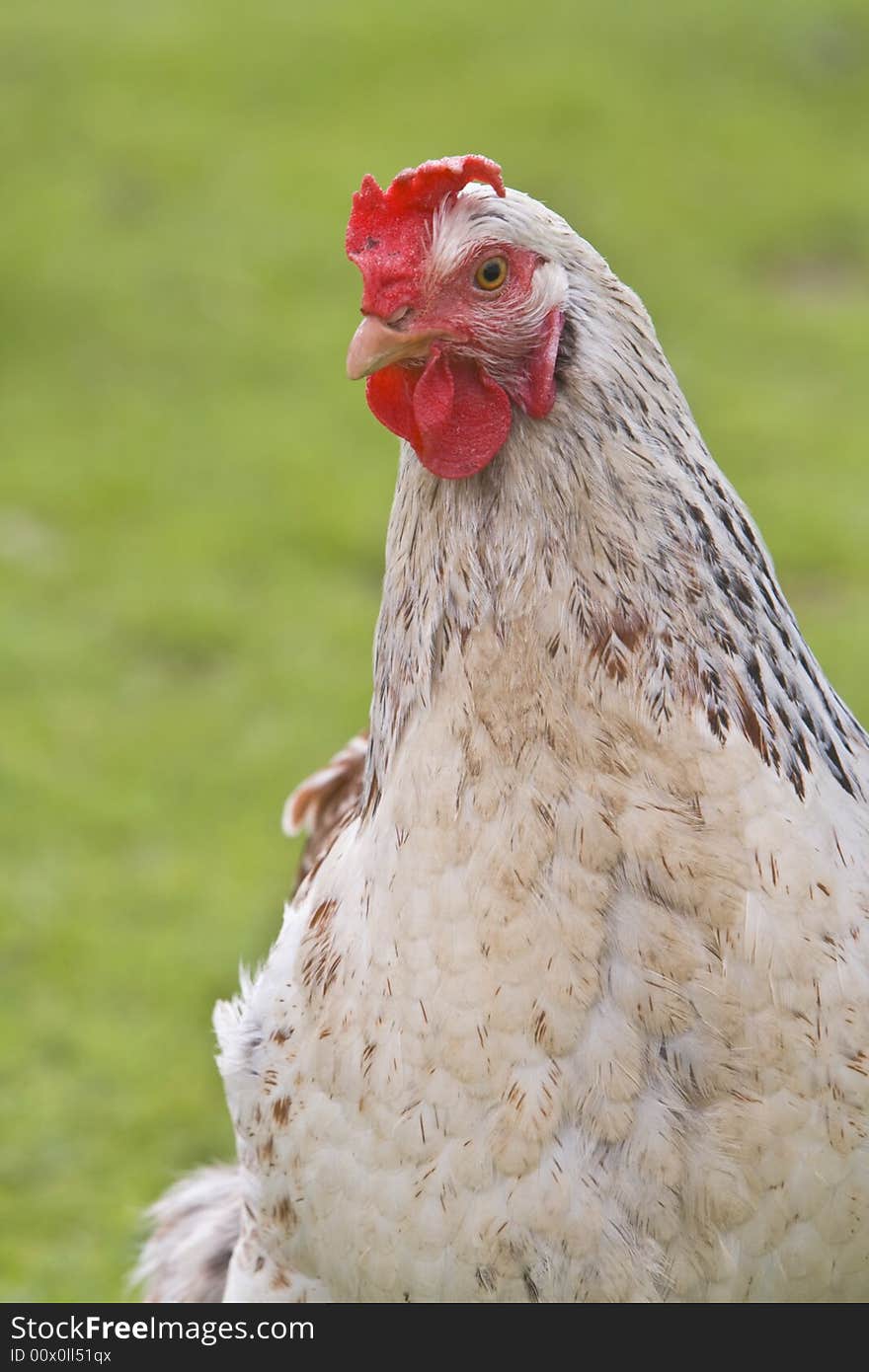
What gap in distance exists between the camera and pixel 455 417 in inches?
90.2

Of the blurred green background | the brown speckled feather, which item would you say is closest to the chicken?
the brown speckled feather

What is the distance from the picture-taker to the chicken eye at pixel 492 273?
7.51 ft

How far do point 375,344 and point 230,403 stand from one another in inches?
234

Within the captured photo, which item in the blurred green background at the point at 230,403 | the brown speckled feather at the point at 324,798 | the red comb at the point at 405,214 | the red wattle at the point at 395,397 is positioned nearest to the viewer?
the red comb at the point at 405,214

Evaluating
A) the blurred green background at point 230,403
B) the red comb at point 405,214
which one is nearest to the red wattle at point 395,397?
the red comb at point 405,214

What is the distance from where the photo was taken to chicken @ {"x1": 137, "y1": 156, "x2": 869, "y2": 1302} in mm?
2314

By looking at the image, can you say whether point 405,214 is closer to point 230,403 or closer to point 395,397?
point 395,397

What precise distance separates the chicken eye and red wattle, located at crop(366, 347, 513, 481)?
0.36 feet

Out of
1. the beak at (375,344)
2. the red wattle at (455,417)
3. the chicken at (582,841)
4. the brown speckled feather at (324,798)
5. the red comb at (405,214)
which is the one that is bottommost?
the chicken at (582,841)

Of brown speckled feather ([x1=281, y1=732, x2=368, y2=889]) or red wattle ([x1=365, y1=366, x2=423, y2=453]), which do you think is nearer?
red wattle ([x1=365, y1=366, x2=423, y2=453])

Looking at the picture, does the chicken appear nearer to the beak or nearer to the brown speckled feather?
the beak

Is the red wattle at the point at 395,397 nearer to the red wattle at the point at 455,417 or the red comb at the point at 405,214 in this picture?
the red wattle at the point at 455,417

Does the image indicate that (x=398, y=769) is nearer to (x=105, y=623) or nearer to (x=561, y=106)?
(x=105, y=623)

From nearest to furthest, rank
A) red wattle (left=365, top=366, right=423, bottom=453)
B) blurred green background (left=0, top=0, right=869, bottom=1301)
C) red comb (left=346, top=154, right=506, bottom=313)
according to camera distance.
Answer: red comb (left=346, top=154, right=506, bottom=313) < red wattle (left=365, top=366, right=423, bottom=453) < blurred green background (left=0, top=0, right=869, bottom=1301)
